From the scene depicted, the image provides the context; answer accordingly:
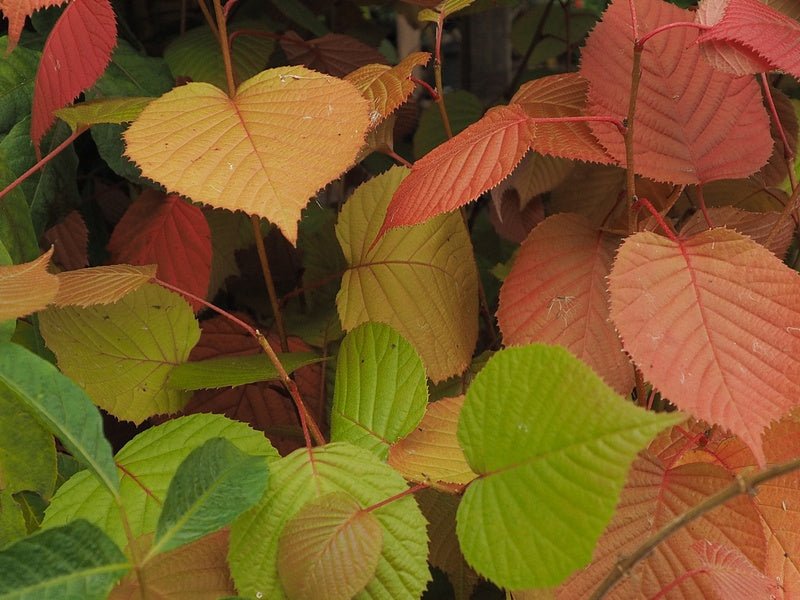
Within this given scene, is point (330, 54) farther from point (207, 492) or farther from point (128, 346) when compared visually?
point (207, 492)

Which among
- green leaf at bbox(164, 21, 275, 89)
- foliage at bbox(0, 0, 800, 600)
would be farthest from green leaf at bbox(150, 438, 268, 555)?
green leaf at bbox(164, 21, 275, 89)

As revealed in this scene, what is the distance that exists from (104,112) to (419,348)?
0.90 feet

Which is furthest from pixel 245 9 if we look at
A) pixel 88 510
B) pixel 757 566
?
pixel 757 566

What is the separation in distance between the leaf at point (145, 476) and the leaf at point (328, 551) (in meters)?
0.06

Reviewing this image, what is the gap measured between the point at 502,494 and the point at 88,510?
24 centimetres

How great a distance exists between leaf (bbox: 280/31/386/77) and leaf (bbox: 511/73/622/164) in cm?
26

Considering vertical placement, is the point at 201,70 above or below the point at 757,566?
above

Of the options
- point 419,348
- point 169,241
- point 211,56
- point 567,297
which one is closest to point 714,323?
point 567,297

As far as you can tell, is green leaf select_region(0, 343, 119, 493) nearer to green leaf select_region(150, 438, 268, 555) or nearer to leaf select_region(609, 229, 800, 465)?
green leaf select_region(150, 438, 268, 555)

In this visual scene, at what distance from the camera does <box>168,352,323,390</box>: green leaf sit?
0.52 metres

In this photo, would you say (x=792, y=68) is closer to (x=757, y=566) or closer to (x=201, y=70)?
(x=757, y=566)

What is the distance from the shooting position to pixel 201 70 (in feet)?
2.48

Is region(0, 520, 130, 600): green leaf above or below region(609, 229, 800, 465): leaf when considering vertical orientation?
below

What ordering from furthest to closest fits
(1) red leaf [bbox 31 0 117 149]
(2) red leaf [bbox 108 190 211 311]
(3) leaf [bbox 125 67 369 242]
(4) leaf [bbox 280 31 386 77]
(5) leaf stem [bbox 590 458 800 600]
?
(4) leaf [bbox 280 31 386 77], (2) red leaf [bbox 108 190 211 311], (1) red leaf [bbox 31 0 117 149], (3) leaf [bbox 125 67 369 242], (5) leaf stem [bbox 590 458 800 600]
